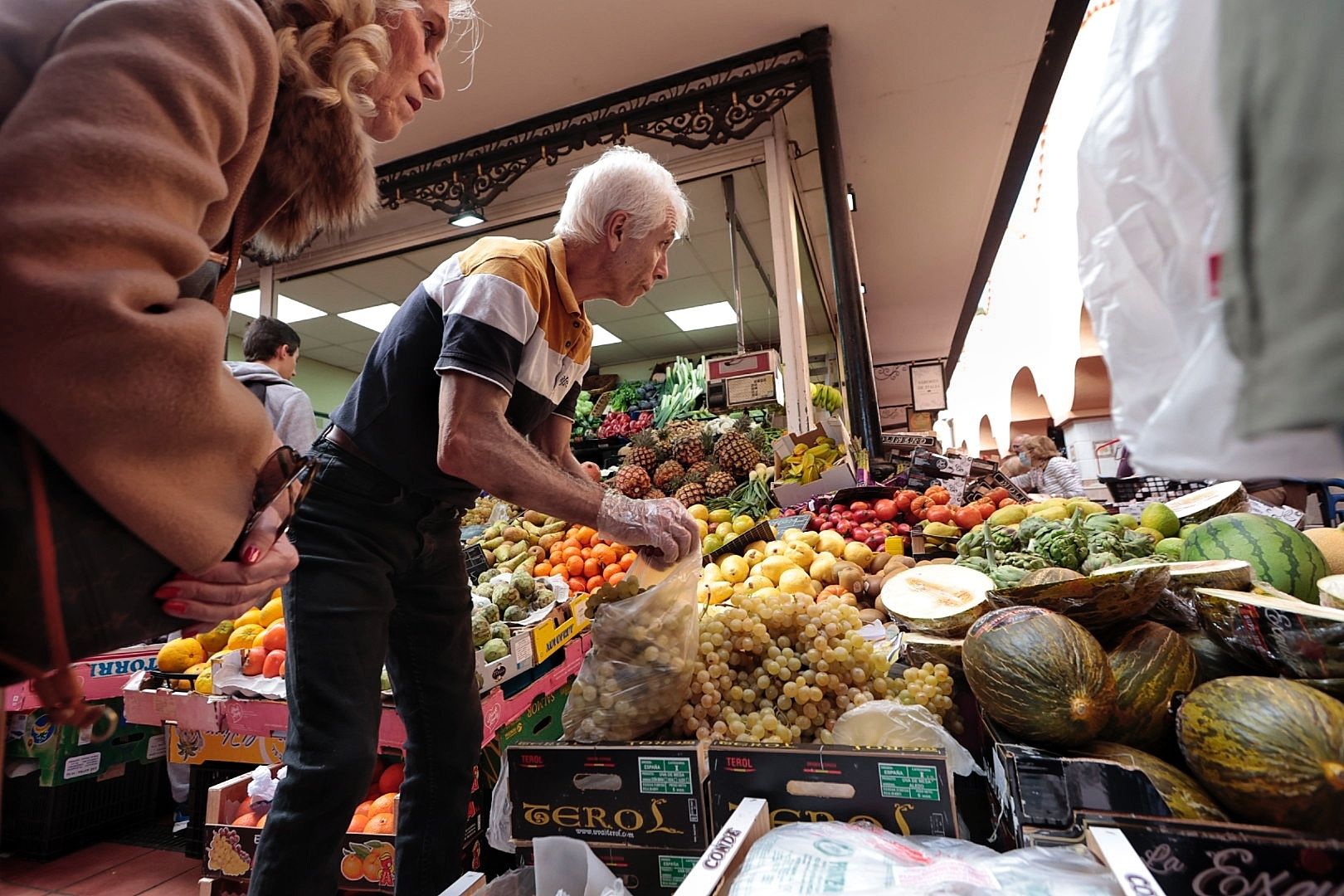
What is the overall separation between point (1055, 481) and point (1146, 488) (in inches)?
36.7

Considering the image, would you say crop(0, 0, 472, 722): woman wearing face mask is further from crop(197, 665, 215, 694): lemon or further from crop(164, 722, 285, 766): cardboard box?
crop(197, 665, 215, 694): lemon

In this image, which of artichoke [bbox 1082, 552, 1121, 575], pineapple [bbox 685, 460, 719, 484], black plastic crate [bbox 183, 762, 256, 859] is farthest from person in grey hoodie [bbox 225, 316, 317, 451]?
artichoke [bbox 1082, 552, 1121, 575]

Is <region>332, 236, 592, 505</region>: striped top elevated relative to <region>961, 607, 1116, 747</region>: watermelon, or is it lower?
elevated

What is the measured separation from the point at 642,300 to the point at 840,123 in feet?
11.3

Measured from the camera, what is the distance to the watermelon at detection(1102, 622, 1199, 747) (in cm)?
101

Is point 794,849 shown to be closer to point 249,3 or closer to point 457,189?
point 249,3

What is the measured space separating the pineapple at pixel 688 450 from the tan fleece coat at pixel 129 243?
3601mm

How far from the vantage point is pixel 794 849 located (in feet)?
2.46

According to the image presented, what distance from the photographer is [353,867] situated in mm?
1721

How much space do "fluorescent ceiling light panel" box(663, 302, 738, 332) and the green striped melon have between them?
6736 mm

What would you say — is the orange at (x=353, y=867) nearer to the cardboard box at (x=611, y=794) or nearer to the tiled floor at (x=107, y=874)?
the tiled floor at (x=107, y=874)

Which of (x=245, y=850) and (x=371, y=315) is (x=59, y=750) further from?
(x=371, y=315)

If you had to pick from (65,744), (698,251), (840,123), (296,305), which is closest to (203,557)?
(65,744)

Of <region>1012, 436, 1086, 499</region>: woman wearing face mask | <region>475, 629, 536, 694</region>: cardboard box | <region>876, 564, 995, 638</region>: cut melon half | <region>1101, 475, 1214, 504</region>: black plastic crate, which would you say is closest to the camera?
<region>876, 564, 995, 638</region>: cut melon half
